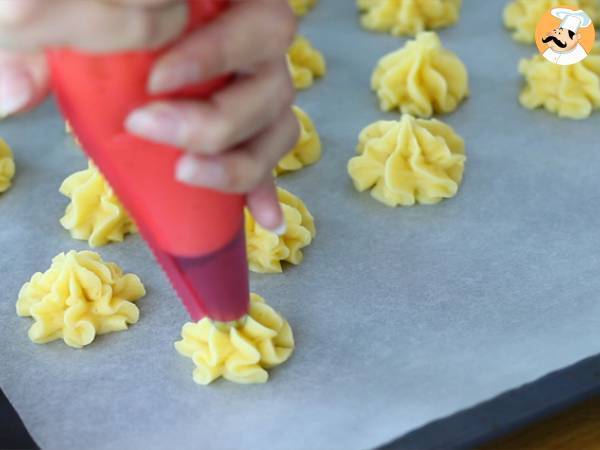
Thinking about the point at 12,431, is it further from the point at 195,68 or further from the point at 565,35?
the point at 565,35

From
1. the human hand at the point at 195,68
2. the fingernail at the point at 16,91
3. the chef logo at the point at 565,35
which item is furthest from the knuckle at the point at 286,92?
the chef logo at the point at 565,35

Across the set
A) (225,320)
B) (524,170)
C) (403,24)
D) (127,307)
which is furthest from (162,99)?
(403,24)

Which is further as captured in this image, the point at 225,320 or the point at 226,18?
the point at 225,320

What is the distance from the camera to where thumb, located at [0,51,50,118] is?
801mm

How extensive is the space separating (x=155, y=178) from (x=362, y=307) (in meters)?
0.45

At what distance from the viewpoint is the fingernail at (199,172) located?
2.64 ft

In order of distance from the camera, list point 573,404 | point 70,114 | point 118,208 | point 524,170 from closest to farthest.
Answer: point 70,114
point 573,404
point 118,208
point 524,170

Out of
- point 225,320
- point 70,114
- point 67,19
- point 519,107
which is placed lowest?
point 519,107

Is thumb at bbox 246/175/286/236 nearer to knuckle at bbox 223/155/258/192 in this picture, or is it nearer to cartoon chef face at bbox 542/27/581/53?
knuckle at bbox 223/155/258/192

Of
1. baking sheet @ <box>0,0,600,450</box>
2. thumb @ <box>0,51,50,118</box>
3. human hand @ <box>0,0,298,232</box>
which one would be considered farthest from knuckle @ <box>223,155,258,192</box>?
baking sheet @ <box>0,0,600,450</box>

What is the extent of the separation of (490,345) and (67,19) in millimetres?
658

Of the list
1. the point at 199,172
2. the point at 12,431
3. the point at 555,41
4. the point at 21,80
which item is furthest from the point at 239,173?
the point at 555,41

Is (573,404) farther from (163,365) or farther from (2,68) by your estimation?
(2,68)

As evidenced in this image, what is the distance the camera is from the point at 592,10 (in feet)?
5.92
